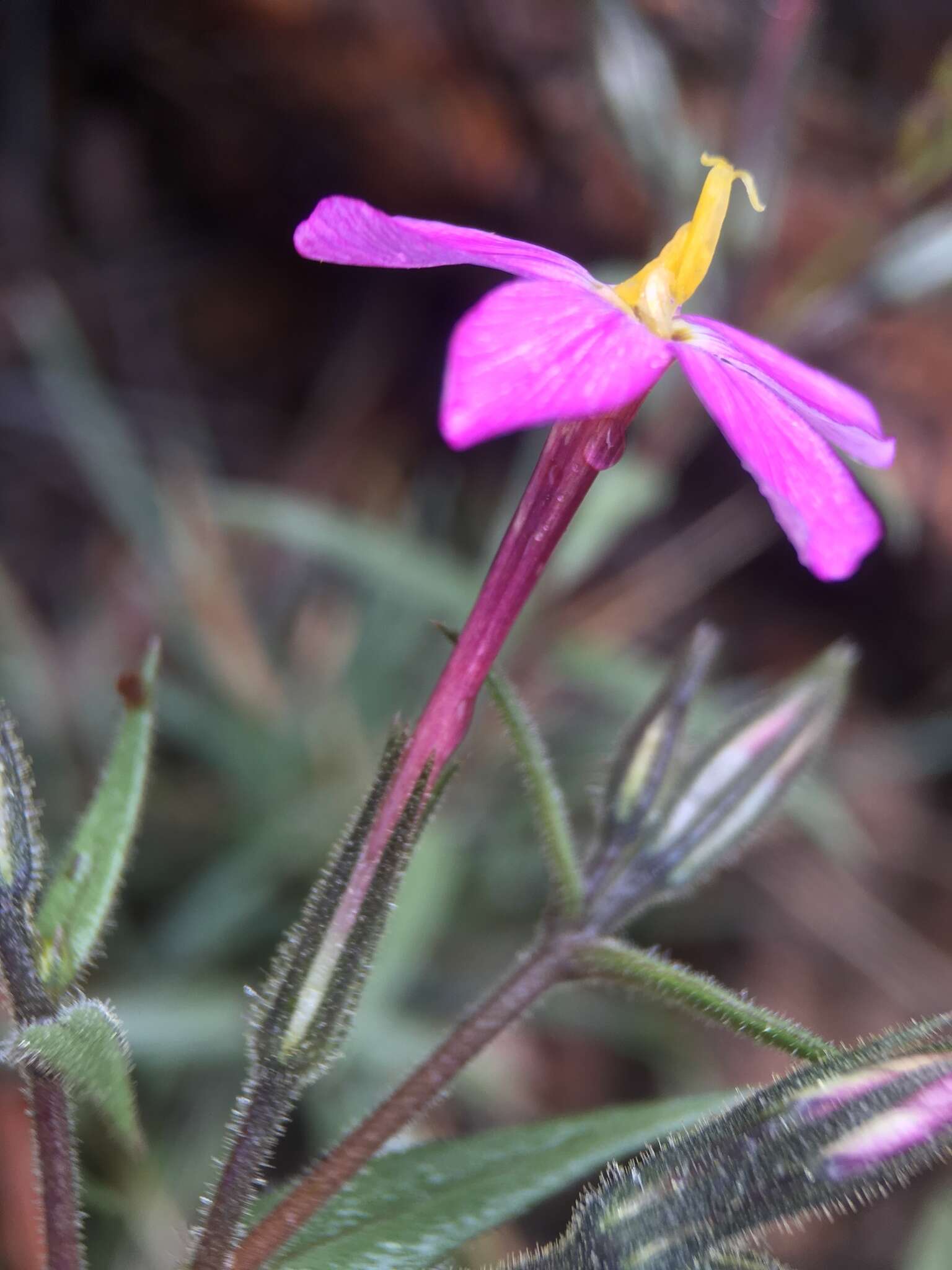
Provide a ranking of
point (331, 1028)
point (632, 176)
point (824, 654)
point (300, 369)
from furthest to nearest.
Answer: point (300, 369)
point (632, 176)
point (824, 654)
point (331, 1028)

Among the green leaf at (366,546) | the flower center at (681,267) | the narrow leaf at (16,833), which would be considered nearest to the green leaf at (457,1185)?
the narrow leaf at (16,833)

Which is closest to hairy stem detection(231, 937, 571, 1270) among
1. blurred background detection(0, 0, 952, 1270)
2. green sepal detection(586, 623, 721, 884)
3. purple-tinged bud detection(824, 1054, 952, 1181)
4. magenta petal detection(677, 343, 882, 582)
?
green sepal detection(586, 623, 721, 884)

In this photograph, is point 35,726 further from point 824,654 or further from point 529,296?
point 529,296

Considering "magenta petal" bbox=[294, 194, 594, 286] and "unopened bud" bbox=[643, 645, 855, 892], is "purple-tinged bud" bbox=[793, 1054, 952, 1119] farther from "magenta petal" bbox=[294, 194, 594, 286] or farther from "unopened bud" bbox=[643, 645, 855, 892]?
"magenta petal" bbox=[294, 194, 594, 286]

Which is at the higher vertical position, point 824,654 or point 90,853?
point 824,654

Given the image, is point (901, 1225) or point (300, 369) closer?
point (901, 1225)

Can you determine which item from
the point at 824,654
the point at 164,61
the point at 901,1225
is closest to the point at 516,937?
the point at 901,1225
